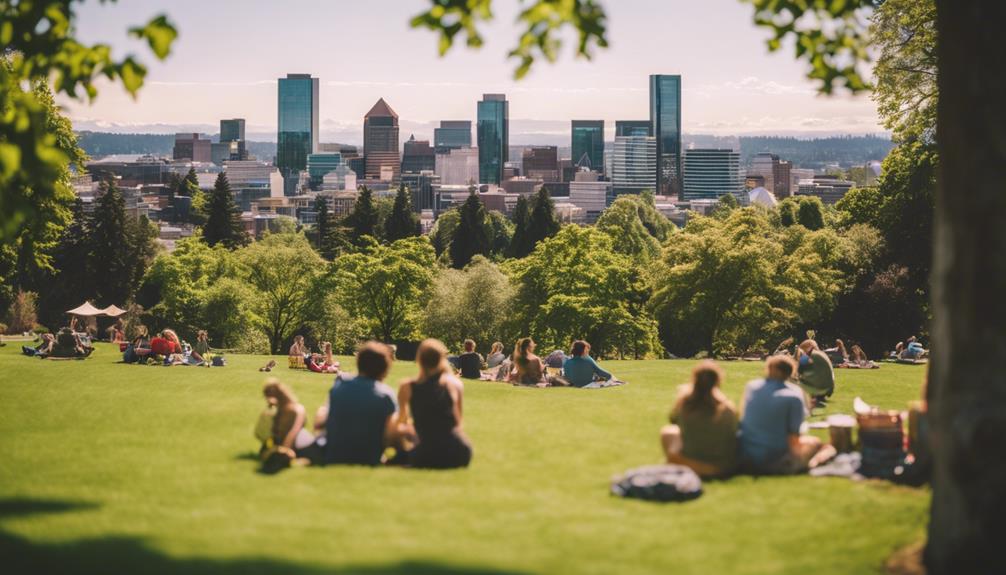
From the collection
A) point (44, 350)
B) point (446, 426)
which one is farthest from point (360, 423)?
point (44, 350)

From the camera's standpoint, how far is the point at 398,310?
6912 cm

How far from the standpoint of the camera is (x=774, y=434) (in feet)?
34.2

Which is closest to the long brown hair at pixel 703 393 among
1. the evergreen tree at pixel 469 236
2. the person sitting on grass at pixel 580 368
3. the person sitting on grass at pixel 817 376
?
the person sitting on grass at pixel 817 376

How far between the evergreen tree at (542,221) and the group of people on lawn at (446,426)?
91885 mm

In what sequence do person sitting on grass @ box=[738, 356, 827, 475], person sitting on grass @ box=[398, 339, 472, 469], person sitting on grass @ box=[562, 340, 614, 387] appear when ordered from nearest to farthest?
person sitting on grass @ box=[738, 356, 827, 475] → person sitting on grass @ box=[398, 339, 472, 469] → person sitting on grass @ box=[562, 340, 614, 387]

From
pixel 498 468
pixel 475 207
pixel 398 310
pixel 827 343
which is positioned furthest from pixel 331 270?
pixel 498 468

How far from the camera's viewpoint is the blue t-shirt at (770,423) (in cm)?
1037

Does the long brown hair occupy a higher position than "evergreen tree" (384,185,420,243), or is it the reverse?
"evergreen tree" (384,185,420,243)

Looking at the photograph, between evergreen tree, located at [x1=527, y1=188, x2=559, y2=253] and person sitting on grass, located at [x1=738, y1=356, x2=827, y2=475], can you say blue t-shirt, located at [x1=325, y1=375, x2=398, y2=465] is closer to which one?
person sitting on grass, located at [x1=738, y1=356, x2=827, y2=475]

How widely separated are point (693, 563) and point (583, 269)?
49.2m

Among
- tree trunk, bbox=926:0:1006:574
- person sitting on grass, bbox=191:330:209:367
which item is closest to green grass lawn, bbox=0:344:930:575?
tree trunk, bbox=926:0:1006:574

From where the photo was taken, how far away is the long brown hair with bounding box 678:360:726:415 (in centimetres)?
1023

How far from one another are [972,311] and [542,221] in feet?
319

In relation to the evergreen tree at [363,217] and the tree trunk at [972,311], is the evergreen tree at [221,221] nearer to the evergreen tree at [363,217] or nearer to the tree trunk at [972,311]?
the evergreen tree at [363,217]
